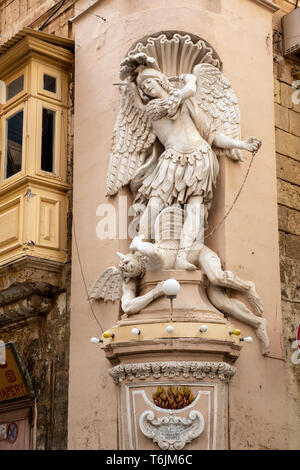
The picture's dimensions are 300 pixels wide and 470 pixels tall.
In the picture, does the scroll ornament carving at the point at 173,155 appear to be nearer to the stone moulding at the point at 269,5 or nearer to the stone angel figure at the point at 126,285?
the stone angel figure at the point at 126,285

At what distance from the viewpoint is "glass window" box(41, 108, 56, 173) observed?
11.4 metres

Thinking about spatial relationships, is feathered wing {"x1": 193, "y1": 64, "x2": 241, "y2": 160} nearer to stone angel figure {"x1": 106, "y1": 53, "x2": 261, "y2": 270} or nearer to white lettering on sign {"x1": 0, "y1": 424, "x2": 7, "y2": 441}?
stone angel figure {"x1": 106, "y1": 53, "x2": 261, "y2": 270}

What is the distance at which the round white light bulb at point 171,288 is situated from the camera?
8.93m

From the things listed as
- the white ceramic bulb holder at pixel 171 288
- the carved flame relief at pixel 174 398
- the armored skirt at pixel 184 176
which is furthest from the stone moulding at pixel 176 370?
the armored skirt at pixel 184 176

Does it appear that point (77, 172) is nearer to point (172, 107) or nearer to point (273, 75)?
point (172, 107)

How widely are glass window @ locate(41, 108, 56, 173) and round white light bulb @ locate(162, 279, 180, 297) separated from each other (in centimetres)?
304

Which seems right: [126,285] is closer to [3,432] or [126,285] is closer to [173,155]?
[173,155]

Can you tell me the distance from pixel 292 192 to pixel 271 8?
7.84ft

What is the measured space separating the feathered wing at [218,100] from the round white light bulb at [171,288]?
2.13 meters

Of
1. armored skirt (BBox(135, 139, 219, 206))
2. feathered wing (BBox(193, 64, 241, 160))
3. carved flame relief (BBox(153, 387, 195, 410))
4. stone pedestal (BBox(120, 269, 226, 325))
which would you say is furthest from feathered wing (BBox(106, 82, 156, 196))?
carved flame relief (BBox(153, 387, 195, 410))

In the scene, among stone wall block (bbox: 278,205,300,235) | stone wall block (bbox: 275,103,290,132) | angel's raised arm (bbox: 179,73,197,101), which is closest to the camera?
angel's raised arm (bbox: 179,73,197,101)

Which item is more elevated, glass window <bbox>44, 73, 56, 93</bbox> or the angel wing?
glass window <bbox>44, 73, 56, 93</bbox>

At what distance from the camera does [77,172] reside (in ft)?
36.7
